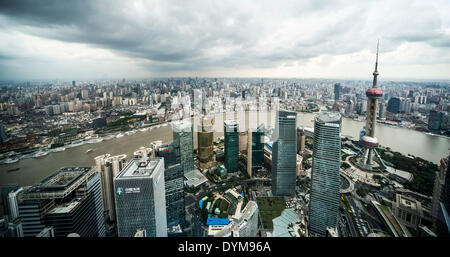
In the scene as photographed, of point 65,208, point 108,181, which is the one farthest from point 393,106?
point 65,208

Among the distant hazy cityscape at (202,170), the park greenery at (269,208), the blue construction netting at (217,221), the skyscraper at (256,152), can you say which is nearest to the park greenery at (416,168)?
the distant hazy cityscape at (202,170)

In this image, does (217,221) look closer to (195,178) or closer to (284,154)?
(195,178)

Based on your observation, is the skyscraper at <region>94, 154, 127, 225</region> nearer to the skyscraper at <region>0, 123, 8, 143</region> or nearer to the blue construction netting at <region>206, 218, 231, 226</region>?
the skyscraper at <region>0, 123, 8, 143</region>

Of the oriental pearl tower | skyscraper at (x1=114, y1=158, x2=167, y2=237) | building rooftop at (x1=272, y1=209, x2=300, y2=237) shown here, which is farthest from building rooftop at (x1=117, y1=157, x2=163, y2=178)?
the oriental pearl tower

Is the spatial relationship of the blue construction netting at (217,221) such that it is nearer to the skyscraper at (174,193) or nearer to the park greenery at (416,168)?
the skyscraper at (174,193)
